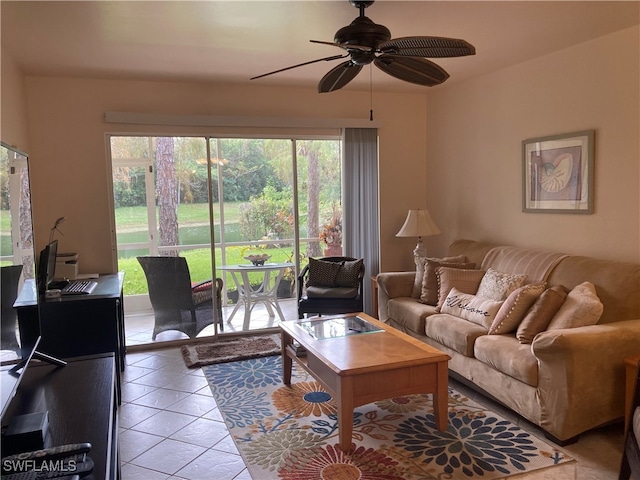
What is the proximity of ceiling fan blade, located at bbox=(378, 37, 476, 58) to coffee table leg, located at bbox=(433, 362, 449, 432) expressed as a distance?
1713 mm

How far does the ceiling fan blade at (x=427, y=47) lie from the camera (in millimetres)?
2342

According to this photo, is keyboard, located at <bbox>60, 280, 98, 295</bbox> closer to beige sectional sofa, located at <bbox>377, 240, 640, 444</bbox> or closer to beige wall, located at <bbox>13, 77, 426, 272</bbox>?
beige wall, located at <bbox>13, 77, 426, 272</bbox>

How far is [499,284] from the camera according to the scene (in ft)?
12.0

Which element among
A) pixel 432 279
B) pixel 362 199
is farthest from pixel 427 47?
pixel 362 199

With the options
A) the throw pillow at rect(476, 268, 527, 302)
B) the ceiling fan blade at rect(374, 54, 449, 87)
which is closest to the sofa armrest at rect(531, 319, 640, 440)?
the throw pillow at rect(476, 268, 527, 302)

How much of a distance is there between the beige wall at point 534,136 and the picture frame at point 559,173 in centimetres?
6

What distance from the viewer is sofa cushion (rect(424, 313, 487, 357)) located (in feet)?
11.0

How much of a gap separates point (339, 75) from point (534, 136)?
2.01 meters

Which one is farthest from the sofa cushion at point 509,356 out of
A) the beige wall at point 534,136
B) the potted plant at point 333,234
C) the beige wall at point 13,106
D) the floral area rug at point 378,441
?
the beige wall at point 13,106

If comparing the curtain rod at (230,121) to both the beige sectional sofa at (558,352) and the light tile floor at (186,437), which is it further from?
the light tile floor at (186,437)

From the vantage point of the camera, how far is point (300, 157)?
16.9 ft

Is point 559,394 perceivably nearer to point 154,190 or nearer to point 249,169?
point 249,169

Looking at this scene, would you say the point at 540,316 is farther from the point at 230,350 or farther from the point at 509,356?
the point at 230,350

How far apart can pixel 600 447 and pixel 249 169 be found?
3.73 meters
